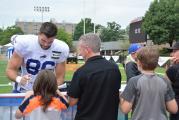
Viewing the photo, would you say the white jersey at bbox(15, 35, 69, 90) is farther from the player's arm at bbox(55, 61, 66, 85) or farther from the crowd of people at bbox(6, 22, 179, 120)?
the crowd of people at bbox(6, 22, 179, 120)

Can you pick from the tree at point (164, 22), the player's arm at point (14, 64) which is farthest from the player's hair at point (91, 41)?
the tree at point (164, 22)

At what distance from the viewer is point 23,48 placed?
5668 millimetres

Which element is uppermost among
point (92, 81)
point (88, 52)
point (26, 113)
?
point (88, 52)

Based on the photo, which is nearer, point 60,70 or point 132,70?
point 60,70

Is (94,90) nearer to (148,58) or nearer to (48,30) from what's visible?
(148,58)

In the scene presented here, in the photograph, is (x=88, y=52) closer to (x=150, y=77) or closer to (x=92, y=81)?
(x=92, y=81)

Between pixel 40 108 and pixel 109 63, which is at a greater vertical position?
pixel 109 63

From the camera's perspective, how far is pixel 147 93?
476cm

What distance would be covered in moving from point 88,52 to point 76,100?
21.2 inches

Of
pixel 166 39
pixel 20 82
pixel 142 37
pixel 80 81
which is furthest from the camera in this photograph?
pixel 142 37

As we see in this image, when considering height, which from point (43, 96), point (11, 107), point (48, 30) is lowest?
point (11, 107)

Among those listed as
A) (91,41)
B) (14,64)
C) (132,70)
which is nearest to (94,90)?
(91,41)

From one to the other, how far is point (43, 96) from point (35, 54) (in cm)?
110

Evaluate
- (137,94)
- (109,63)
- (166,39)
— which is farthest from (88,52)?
(166,39)
